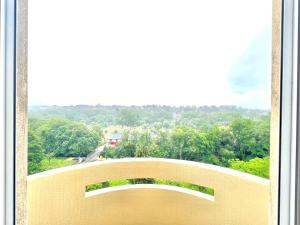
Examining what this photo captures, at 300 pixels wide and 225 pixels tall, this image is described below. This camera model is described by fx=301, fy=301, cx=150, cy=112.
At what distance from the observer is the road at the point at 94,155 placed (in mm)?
1182

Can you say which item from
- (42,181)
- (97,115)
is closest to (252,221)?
(97,115)

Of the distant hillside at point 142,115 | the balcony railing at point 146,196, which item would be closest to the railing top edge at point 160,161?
the balcony railing at point 146,196

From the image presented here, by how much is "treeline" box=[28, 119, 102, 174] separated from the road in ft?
0.07

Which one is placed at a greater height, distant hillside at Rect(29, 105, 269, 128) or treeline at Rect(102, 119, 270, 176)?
distant hillside at Rect(29, 105, 269, 128)

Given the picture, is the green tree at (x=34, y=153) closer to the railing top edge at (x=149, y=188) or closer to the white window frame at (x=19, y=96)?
the white window frame at (x=19, y=96)

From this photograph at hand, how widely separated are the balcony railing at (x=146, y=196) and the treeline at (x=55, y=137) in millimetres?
73

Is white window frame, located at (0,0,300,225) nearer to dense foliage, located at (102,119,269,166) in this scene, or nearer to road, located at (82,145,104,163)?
dense foliage, located at (102,119,269,166)

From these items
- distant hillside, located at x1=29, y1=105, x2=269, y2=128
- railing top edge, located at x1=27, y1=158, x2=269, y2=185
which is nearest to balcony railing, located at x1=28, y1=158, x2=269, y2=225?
railing top edge, located at x1=27, y1=158, x2=269, y2=185

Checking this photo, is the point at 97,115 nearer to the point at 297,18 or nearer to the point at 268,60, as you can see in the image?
the point at 268,60

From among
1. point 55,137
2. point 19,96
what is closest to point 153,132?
point 55,137

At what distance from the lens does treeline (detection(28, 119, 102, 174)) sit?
1.18 metres

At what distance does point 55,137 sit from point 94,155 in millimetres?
167

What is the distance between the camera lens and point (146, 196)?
1.21 m

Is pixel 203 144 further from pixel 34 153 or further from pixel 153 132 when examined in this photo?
pixel 34 153
